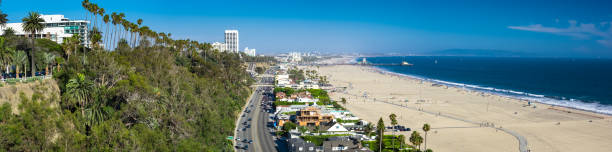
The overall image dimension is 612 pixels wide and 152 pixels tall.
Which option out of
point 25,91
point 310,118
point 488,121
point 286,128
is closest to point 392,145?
point 310,118

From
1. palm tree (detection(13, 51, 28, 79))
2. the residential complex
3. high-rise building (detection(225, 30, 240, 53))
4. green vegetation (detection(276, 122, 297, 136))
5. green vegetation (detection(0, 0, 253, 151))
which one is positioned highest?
high-rise building (detection(225, 30, 240, 53))

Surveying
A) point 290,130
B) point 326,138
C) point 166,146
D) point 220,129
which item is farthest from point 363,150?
point 166,146

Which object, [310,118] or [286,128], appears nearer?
[286,128]

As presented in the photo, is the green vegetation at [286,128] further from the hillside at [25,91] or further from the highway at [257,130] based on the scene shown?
the hillside at [25,91]

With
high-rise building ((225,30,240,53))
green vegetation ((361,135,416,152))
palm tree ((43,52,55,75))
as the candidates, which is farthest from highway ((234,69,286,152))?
high-rise building ((225,30,240,53))

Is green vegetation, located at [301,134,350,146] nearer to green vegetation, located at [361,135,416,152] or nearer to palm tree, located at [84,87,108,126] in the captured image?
green vegetation, located at [361,135,416,152]

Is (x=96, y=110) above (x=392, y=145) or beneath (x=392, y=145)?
above

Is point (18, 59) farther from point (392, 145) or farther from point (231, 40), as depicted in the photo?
point (231, 40)

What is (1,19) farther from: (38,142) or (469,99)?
(469,99)
